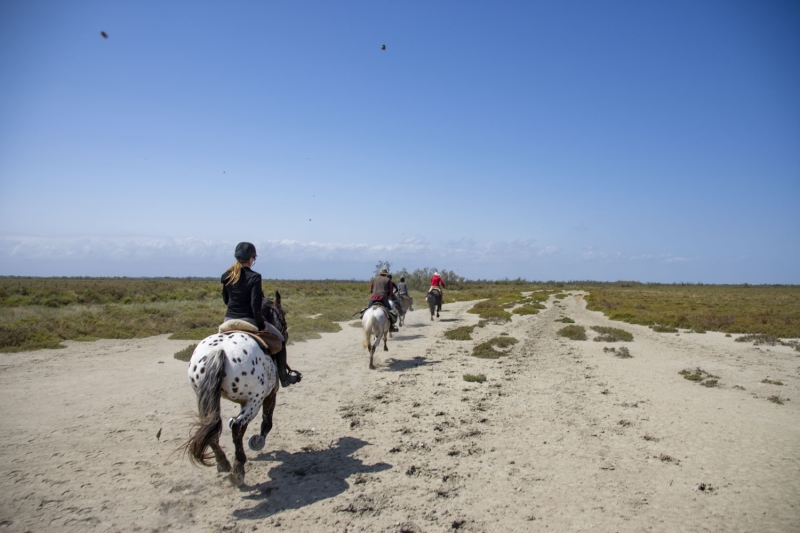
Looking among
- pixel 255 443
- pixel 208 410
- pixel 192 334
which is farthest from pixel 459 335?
pixel 208 410

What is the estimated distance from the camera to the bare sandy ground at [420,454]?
14.0ft

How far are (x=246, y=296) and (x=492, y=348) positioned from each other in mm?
10587

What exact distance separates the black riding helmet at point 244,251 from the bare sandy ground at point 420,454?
2.62 metres

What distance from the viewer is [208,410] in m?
4.50

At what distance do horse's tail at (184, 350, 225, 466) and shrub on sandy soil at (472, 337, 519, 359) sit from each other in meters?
9.75

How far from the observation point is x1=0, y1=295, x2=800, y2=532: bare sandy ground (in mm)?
4277

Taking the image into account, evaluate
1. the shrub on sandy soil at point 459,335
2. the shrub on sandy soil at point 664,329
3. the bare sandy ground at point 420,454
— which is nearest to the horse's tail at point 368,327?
the bare sandy ground at point 420,454

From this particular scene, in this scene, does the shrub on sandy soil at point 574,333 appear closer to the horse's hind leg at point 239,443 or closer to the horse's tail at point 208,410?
the horse's hind leg at point 239,443

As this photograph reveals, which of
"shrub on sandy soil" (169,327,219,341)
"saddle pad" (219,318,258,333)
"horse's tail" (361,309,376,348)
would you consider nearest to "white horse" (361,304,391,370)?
"horse's tail" (361,309,376,348)

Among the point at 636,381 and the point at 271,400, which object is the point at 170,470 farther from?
the point at 636,381

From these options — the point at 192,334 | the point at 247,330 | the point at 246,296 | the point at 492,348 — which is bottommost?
the point at 192,334

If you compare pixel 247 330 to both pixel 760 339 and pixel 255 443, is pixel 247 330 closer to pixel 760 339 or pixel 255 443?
pixel 255 443

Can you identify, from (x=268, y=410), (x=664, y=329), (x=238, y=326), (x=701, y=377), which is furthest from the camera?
(x=664, y=329)

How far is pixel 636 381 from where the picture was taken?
1020 centimetres
